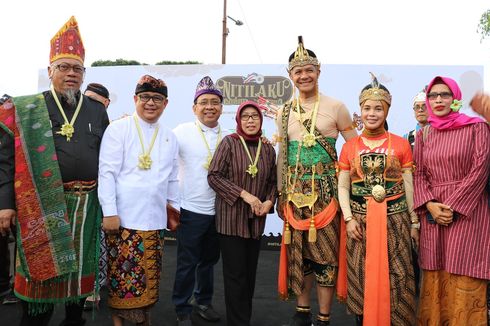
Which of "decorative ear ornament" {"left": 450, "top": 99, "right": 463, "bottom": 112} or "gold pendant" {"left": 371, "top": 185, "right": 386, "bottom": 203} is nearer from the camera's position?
"decorative ear ornament" {"left": 450, "top": 99, "right": 463, "bottom": 112}

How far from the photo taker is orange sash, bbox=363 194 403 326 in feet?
7.88

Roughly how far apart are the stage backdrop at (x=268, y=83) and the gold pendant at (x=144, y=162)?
3356 millimetres

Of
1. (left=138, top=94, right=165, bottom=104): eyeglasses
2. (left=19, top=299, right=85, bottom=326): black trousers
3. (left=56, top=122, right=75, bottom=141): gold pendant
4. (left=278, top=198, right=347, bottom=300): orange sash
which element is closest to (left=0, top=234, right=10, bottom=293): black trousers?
(left=19, top=299, right=85, bottom=326): black trousers

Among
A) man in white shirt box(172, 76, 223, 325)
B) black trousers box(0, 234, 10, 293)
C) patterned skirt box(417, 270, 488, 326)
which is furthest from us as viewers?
black trousers box(0, 234, 10, 293)

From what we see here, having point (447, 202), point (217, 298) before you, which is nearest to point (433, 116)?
point (447, 202)

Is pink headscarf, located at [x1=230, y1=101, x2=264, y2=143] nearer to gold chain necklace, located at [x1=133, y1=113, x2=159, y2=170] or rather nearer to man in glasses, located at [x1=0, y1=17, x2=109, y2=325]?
gold chain necklace, located at [x1=133, y1=113, x2=159, y2=170]

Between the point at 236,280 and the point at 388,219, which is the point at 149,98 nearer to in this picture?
the point at 236,280

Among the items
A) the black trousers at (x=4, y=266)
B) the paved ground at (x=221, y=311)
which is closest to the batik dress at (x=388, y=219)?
the paved ground at (x=221, y=311)

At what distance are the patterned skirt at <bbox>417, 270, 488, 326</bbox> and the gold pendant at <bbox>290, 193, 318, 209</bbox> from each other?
0.81 metres

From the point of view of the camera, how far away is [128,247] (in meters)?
2.45

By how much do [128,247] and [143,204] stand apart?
0.91 ft

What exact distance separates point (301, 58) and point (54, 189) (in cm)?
180

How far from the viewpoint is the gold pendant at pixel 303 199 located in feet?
8.76

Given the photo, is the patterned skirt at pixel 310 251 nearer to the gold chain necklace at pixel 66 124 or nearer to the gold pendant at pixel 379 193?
the gold pendant at pixel 379 193
